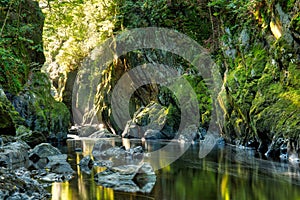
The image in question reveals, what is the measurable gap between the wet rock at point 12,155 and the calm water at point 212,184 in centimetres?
203

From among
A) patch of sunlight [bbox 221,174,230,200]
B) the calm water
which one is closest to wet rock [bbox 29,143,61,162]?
the calm water

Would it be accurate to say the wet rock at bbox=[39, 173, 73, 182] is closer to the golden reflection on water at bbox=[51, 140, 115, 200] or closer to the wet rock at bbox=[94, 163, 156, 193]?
the golden reflection on water at bbox=[51, 140, 115, 200]

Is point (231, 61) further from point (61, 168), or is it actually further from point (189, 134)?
point (61, 168)

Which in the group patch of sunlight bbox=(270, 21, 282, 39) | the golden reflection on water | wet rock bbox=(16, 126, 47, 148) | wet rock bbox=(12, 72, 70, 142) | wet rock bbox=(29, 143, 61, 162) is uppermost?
patch of sunlight bbox=(270, 21, 282, 39)

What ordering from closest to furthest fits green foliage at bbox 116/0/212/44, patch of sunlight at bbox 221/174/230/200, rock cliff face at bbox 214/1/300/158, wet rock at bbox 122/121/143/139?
patch of sunlight at bbox 221/174/230/200 → rock cliff face at bbox 214/1/300/158 → green foliage at bbox 116/0/212/44 → wet rock at bbox 122/121/143/139

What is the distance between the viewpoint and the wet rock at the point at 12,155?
1081 cm

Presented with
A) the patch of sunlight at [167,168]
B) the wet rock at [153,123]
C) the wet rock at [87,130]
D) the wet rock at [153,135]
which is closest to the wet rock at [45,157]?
the patch of sunlight at [167,168]

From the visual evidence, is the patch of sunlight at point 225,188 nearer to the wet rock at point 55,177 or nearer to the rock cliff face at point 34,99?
the wet rock at point 55,177

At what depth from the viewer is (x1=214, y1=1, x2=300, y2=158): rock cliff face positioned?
1455 centimetres

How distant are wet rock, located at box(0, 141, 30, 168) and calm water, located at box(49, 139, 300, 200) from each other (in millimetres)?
2032

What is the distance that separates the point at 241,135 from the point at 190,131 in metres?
7.47

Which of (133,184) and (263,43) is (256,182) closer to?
(133,184)

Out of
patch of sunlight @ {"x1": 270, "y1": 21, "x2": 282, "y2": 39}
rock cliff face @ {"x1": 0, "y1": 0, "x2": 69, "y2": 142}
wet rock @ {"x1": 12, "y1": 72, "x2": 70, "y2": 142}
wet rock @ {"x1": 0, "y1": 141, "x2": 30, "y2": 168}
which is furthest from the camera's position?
wet rock @ {"x1": 12, "y1": 72, "x2": 70, "y2": 142}

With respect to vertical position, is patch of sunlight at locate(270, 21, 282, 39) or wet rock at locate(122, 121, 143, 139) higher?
patch of sunlight at locate(270, 21, 282, 39)
